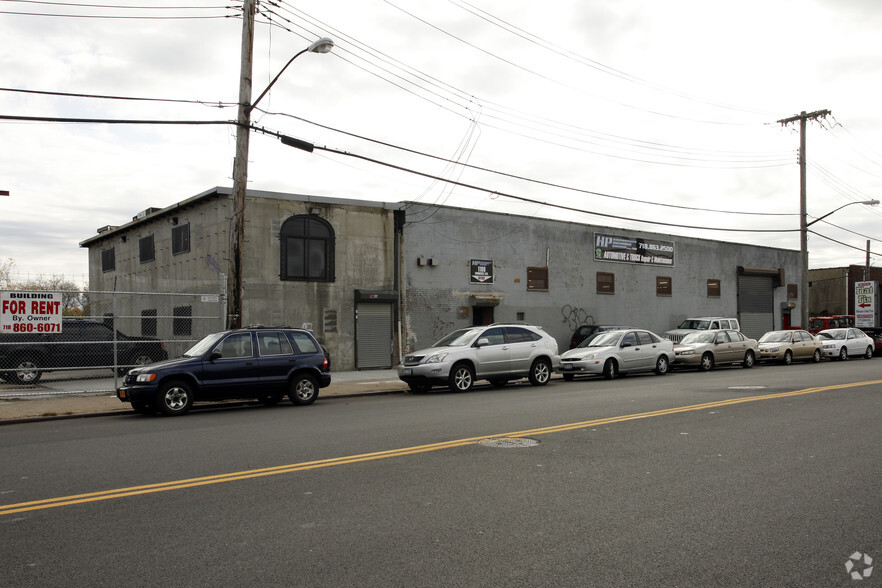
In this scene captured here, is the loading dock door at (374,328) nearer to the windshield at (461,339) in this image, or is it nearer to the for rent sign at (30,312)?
the windshield at (461,339)

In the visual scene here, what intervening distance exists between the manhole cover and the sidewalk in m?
7.78

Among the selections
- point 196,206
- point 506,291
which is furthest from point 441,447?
point 506,291

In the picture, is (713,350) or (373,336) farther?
(373,336)

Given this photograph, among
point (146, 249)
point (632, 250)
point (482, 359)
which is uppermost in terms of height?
point (632, 250)

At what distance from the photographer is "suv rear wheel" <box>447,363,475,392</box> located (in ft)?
53.8

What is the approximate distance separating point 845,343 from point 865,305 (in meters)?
12.6

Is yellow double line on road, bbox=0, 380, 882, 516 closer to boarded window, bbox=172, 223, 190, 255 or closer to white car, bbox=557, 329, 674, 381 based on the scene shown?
white car, bbox=557, 329, 674, 381

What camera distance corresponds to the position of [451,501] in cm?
592

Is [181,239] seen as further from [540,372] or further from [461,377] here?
[540,372]

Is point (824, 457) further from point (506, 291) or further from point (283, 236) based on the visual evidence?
point (506, 291)

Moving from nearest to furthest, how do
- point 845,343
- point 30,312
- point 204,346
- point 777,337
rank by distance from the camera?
point 204,346 < point 30,312 < point 777,337 < point 845,343

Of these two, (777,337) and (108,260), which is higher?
(108,260)

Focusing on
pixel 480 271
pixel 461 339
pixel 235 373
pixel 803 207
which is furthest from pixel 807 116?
pixel 235 373

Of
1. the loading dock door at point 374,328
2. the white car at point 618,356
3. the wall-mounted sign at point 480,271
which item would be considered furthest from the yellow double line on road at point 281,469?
the wall-mounted sign at point 480,271
